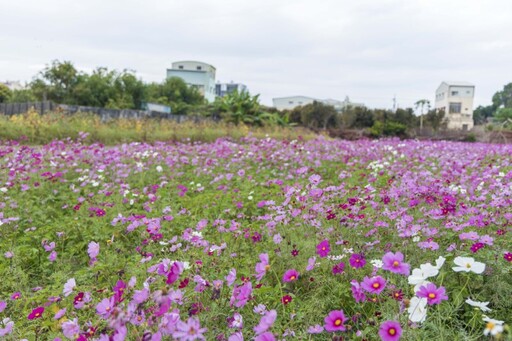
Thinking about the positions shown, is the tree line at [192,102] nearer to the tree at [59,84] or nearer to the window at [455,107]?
the tree at [59,84]

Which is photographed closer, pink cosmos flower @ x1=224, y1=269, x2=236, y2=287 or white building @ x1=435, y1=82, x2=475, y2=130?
pink cosmos flower @ x1=224, y1=269, x2=236, y2=287

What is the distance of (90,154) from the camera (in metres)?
5.99

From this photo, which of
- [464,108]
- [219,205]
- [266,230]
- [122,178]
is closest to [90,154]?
[122,178]

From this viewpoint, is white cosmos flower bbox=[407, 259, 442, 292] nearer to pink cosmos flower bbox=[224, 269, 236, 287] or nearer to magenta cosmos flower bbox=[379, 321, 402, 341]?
magenta cosmos flower bbox=[379, 321, 402, 341]

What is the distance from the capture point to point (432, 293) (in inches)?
49.7

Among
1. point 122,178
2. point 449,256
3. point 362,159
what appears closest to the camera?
point 449,256

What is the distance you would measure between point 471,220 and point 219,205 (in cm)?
218

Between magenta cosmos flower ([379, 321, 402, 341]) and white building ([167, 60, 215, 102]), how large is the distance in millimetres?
57922

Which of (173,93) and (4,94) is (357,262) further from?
(173,93)

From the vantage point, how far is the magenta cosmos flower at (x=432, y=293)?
4.06 feet

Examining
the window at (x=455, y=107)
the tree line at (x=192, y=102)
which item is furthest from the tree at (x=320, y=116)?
the window at (x=455, y=107)

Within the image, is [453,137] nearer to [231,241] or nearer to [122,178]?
[122,178]

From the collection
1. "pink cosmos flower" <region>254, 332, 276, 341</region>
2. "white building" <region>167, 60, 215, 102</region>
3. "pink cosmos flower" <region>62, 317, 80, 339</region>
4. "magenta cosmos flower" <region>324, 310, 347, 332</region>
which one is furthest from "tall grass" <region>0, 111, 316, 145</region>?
"white building" <region>167, 60, 215, 102</region>

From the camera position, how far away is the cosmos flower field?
→ 1.38 metres
